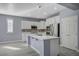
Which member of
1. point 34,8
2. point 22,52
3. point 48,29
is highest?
point 34,8

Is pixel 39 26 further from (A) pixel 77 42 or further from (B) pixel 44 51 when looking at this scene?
(B) pixel 44 51

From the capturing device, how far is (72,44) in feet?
13.4

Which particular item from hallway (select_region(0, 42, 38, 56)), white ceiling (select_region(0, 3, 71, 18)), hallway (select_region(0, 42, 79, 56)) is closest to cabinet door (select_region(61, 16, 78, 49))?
hallway (select_region(0, 42, 79, 56))

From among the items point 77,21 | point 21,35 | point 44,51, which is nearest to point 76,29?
point 77,21

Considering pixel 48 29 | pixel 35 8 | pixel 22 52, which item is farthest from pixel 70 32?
pixel 22 52

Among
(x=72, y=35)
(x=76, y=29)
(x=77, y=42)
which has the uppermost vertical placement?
(x=76, y=29)

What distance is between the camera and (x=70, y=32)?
4.17 m

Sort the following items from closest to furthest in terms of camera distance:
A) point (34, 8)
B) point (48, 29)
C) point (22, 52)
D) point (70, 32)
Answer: point (22, 52), point (34, 8), point (70, 32), point (48, 29)

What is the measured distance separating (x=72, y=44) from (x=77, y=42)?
0.26 meters

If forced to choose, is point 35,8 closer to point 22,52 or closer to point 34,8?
point 34,8

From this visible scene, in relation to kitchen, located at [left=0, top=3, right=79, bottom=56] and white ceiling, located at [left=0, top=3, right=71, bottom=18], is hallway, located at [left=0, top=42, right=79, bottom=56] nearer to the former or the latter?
kitchen, located at [left=0, top=3, right=79, bottom=56]

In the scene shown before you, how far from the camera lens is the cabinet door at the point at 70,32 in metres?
3.98

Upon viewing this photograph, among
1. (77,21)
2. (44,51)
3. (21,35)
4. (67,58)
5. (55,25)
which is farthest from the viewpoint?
(21,35)

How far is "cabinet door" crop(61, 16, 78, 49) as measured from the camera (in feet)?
13.1
